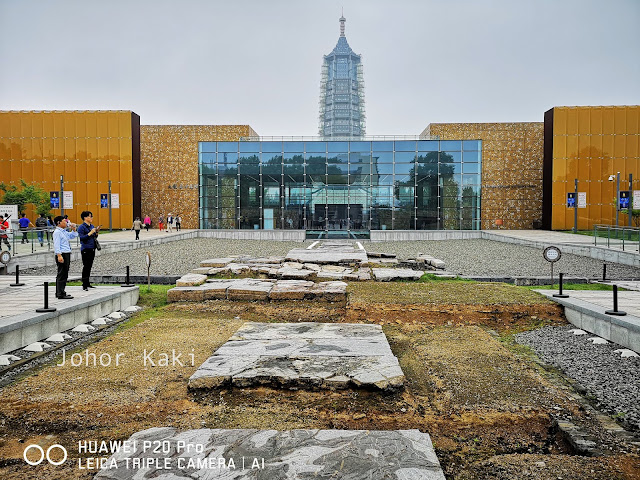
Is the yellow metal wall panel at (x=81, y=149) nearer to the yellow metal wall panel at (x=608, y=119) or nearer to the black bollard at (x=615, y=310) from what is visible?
the yellow metal wall panel at (x=608, y=119)

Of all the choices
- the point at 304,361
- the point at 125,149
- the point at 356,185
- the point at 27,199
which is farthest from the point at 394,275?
the point at 125,149

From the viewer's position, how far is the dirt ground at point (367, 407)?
3852mm

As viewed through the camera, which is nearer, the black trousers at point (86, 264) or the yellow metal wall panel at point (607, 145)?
the black trousers at point (86, 264)

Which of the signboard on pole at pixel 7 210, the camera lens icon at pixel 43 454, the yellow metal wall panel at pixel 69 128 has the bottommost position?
the camera lens icon at pixel 43 454

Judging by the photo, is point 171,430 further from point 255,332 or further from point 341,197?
point 341,197

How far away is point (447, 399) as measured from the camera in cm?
511

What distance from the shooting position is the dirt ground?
Result: 385 cm

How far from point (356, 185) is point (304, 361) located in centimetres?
3907

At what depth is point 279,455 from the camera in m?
3.54

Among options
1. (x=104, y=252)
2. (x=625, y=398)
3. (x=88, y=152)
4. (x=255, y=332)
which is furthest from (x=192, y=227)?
(x=625, y=398)

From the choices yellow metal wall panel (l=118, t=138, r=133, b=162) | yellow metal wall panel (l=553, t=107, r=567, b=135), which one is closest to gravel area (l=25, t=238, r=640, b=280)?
yellow metal wall panel (l=553, t=107, r=567, b=135)

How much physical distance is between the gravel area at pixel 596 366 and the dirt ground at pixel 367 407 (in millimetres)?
285

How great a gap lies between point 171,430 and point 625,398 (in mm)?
4318

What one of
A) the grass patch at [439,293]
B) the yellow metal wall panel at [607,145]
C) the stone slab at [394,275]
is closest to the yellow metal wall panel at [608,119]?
the yellow metal wall panel at [607,145]
